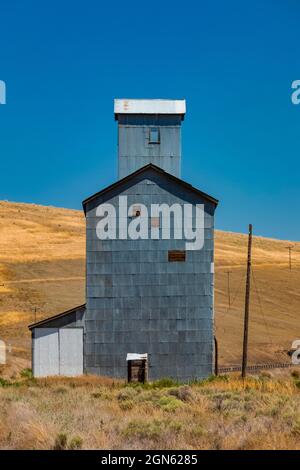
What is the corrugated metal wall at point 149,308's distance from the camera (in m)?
27.0

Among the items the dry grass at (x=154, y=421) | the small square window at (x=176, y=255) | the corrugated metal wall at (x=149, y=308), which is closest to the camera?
the dry grass at (x=154, y=421)

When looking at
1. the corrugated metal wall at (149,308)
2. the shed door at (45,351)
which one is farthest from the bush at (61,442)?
the shed door at (45,351)

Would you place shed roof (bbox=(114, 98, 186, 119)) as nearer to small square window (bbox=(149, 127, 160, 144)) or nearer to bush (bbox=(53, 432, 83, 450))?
small square window (bbox=(149, 127, 160, 144))

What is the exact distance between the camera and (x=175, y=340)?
27078 mm

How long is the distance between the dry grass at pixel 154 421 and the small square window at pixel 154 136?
52.5ft

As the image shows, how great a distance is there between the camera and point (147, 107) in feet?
105

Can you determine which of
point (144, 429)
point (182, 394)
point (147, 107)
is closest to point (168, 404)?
point (182, 394)

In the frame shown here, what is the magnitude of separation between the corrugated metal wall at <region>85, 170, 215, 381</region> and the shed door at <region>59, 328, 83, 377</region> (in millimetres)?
340

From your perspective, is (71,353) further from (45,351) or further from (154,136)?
(154,136)

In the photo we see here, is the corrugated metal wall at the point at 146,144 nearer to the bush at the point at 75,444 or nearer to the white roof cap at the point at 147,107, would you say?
the white roof cap at the point at 147,107

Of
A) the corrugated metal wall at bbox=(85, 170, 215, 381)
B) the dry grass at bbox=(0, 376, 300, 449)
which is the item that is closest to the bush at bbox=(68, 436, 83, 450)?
the dry grass at bbox=(0, 376, 300, 449)

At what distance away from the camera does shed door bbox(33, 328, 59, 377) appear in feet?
90.6
